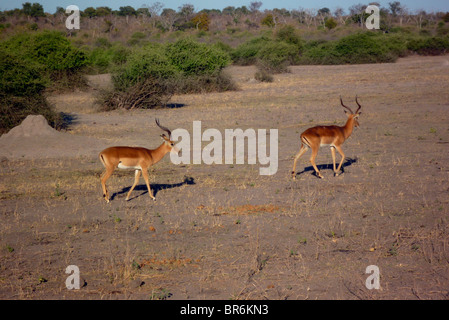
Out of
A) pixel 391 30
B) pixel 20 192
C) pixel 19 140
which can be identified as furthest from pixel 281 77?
pixel 391 30

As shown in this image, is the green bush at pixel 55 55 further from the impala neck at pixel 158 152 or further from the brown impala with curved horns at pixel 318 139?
the brown impala with curved horns at pixel 318 139

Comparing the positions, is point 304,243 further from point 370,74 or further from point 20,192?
point 370,74

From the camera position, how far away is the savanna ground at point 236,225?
5.98 metres

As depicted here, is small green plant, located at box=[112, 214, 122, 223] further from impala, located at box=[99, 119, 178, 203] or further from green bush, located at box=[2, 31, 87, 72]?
green bush, located at box=[2, 31, 87, 72]

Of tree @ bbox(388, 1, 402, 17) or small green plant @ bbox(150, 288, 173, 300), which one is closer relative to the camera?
small green plant @ bbox(150, 288, 173, 300)

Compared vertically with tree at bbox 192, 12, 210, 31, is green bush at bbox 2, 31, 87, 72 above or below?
below

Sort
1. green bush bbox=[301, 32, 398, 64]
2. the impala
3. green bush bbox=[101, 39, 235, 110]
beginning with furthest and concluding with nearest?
1. green bush bbox=[301, 32, 398, 64]
2. green bush bbox=[101, 39, 235, 110]
3. the impala

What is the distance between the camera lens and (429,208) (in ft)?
28.7

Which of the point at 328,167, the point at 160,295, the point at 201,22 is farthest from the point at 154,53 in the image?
the point at 201,22

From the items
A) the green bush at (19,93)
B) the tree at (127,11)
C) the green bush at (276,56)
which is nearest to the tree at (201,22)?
the tree at (127,11)

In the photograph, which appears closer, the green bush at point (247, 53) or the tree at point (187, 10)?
the green bush at point (247, 53)

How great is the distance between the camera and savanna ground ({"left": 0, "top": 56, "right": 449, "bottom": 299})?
19.6 feet

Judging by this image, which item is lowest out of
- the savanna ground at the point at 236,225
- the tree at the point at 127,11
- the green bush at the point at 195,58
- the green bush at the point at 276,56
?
the savanna ground at the point at 236,225

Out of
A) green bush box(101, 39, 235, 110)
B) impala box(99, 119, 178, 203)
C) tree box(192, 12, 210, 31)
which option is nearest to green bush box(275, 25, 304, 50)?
green bush box(101, 39, 235, 110)
